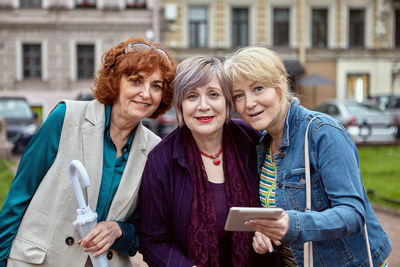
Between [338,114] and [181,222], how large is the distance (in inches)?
498

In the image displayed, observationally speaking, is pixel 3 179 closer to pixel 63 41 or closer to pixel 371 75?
pixel 63 41

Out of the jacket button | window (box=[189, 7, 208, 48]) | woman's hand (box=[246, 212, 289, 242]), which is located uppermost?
window (box=[189, 7, 208, 48])

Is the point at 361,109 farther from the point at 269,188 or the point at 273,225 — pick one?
the point at 273,225

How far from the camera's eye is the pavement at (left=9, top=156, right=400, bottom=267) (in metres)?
4.57

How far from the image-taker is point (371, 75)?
23.7 m

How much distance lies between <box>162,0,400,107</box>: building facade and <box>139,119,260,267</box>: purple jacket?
2084cm

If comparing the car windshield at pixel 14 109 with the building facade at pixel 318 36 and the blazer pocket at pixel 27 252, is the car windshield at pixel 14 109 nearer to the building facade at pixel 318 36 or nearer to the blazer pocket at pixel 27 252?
the building facade at pixel 318 36

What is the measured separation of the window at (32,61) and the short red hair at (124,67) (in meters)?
21.6

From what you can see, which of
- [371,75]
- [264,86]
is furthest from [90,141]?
[371,75]

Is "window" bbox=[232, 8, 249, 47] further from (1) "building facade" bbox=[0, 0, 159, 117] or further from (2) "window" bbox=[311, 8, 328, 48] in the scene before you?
(1) "building facade" bbox=[0, 0, 159, 117]

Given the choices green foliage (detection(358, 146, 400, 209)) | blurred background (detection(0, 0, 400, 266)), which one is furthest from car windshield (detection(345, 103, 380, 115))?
blurred background (detection(0, 0, 400, 266))

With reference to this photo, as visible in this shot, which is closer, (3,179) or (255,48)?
(255,48)

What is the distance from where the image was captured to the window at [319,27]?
23.7 m

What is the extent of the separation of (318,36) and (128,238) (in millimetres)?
23007
